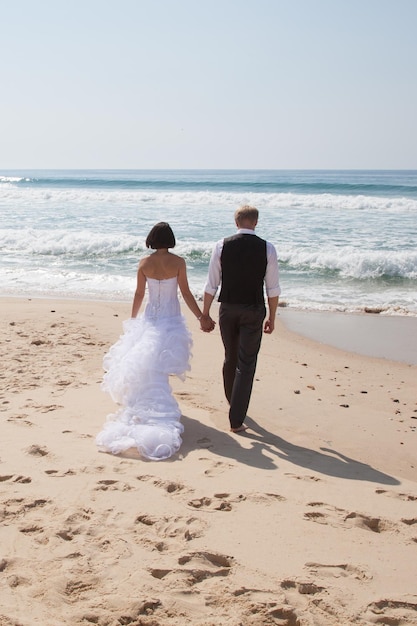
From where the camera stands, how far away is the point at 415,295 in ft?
41.8

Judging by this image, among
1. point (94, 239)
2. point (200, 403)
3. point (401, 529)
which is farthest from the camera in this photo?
point (94, 239)

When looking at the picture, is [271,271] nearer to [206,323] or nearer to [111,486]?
[206,323]

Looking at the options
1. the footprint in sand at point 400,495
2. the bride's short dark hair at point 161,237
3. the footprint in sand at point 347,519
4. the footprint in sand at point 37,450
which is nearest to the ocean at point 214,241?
the bride's short dark hair at point 161,237

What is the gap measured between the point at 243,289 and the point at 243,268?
18 centimetres

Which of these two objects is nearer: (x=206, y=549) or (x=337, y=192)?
(x=206, y=549)

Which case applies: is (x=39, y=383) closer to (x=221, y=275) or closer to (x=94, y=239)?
(x=221, y=275)

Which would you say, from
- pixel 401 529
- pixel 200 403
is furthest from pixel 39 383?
pixel 401 529

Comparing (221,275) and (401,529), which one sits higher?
(221,275)

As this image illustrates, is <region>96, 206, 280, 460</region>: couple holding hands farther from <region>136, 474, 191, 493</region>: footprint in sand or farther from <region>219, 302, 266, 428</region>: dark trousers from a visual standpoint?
<region>136, 474, 191, 493</region>: footprint in sand

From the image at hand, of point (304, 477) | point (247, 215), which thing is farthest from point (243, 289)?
point (304, 477)

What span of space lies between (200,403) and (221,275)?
142cm

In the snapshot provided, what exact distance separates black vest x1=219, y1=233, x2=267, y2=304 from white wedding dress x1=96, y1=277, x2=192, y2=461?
1.63ft

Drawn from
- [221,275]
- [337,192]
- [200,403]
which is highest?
[337,192]

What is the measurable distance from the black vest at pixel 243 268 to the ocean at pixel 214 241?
20.3 feet
